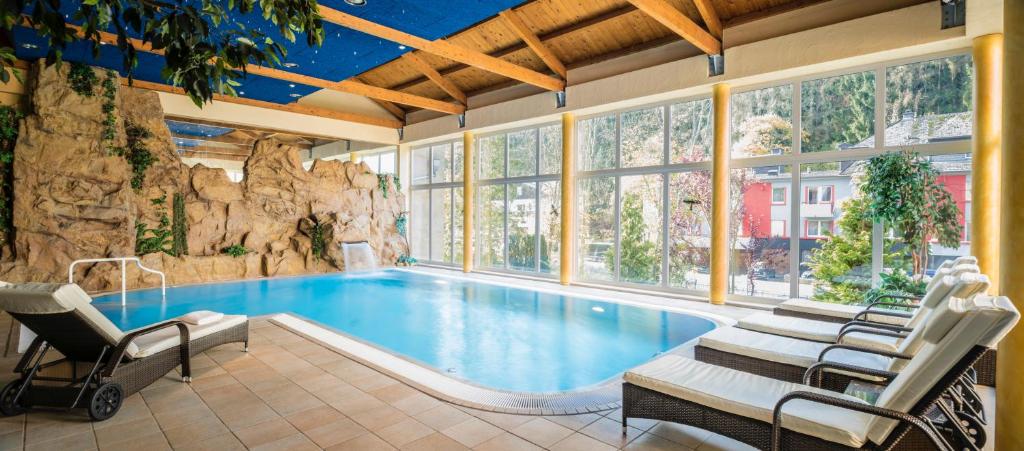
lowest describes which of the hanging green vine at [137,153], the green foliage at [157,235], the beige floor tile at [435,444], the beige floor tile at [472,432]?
the beige floor tile at [472,432]

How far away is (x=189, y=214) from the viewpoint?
1003 cm

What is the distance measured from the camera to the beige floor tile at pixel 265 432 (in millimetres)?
2768

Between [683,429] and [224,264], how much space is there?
10307 millimetres

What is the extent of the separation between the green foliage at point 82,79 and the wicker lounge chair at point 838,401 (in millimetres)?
10019

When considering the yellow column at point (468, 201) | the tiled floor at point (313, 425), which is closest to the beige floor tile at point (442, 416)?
the tiled floor at point (313, 425)

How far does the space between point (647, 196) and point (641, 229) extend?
1.99 ft

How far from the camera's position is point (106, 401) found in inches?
121

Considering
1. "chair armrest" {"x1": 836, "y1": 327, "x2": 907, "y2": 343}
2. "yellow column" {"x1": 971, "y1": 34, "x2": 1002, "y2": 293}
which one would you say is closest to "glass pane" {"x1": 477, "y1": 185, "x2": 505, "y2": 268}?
"yellow column" {"x1": 971, "y1": 34, "x2": 1002, "y2": 293}

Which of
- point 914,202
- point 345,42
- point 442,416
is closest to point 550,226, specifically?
point 345,42

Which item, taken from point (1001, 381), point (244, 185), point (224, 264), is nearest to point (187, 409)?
point (1001, 381)

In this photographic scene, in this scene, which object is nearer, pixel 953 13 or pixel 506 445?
pixel 506 445

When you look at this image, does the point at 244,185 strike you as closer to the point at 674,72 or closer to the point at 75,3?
the point at 75,3

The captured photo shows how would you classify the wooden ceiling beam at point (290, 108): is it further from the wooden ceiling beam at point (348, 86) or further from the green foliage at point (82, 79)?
the wooden ceiling beam at point (348, 86)

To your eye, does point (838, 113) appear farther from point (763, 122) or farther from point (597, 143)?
point (597, 143)
